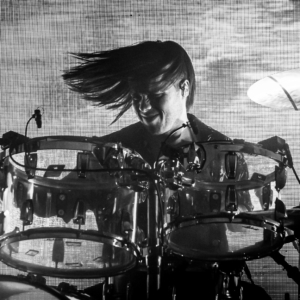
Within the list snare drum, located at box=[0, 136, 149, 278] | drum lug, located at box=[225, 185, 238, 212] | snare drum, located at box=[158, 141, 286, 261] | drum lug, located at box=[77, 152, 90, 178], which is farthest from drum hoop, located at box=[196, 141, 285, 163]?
drum lug, located at box=[77, 152, 90, 178]

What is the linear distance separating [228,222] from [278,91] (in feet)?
1.67

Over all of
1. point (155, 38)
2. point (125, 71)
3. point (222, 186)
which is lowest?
point (222, 186)

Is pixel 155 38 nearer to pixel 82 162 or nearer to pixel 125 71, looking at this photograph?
pixel 125 71

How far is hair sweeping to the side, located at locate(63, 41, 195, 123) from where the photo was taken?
233cm

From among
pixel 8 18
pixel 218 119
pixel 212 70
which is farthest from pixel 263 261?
pixel 8 18

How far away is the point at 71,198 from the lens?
1.82 m

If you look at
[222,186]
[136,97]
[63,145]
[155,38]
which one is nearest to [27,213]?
[63,145]

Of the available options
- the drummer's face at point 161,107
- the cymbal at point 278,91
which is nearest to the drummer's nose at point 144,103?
the drummer's face at point 161,107

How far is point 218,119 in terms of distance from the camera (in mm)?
A: 2293

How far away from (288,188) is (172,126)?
0.49 meters

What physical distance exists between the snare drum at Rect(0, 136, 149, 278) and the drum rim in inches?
5.0

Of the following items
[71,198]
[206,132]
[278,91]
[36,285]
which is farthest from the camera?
[206,132]

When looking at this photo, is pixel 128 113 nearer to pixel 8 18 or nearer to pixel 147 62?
pixel 147 62

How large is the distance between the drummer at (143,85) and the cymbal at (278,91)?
249 millimetres
